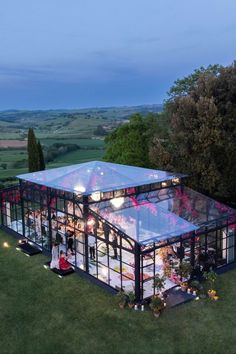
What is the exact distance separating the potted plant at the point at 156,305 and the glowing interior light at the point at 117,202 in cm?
500

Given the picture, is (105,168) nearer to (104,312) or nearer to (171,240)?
(171,240)

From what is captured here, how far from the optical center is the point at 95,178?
55.8ft

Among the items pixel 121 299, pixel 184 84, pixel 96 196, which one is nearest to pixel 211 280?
pixel 121 299

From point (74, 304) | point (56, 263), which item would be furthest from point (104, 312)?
point (56, 263)

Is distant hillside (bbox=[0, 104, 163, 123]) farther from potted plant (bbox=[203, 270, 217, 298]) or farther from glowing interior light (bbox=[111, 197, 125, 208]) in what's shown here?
potted plant (bbox=[203, 270, 217, 298])

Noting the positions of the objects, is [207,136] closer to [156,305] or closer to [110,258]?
[110,258]

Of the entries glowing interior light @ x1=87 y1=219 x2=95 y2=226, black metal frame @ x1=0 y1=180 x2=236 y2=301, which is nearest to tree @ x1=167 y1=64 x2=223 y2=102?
black metal frame @ x1=0 y1=180 x2=236 y2=301

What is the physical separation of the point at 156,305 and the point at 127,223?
12.0 feet

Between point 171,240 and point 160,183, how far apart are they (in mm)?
4260

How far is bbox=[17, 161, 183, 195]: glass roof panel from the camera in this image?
1612 cm

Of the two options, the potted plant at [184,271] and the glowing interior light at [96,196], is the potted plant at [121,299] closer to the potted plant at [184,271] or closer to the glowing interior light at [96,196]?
the potted plant at [184,271]

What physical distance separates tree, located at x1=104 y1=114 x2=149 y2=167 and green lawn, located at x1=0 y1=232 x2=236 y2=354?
51.0 feet

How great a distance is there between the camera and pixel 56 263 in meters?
16.0

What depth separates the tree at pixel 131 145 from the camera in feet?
95.3
